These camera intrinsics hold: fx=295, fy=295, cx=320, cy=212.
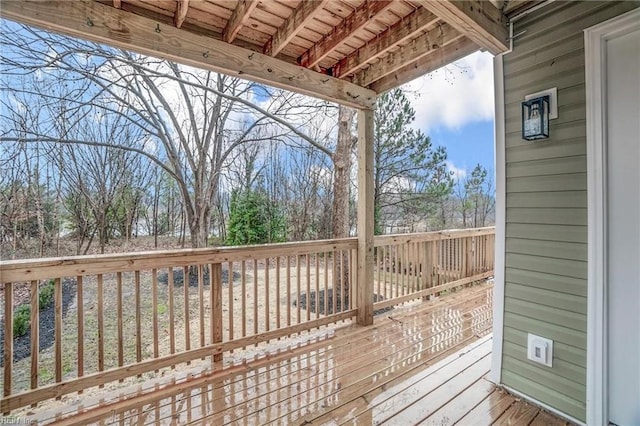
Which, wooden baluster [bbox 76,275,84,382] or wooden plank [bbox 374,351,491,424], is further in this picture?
wooden baluster [bbox 76,275,84,382]

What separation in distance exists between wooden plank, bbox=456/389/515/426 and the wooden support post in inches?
56.7

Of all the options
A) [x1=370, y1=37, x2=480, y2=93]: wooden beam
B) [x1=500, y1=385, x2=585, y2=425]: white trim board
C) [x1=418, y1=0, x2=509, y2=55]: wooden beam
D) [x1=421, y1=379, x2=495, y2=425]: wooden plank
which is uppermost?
[x1=370, y1=37, x2=480, y2=93]: wooden beam

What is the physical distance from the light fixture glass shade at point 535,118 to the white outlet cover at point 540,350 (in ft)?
4.18

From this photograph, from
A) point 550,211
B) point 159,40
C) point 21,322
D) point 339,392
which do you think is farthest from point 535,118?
point 21,322

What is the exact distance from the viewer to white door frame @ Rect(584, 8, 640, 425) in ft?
5.25

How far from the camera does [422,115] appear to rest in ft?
23.9

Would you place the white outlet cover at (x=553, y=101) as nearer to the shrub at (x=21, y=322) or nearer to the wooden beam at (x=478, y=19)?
the wooden beam at (x=478, y=19)

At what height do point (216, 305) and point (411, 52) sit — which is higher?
point (411, 52)

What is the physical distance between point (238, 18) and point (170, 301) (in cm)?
211

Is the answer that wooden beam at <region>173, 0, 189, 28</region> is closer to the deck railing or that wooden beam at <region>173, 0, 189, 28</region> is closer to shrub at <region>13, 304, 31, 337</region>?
the deck railing

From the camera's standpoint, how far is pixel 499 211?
2076 mm

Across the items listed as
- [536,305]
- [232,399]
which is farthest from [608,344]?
[232,399]

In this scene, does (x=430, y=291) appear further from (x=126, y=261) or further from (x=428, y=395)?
(x=126, y=261)

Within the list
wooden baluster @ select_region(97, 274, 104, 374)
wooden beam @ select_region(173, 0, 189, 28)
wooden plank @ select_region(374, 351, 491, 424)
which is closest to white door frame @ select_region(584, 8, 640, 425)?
wooden plank @ select_region(374, 351, 491, 424)
